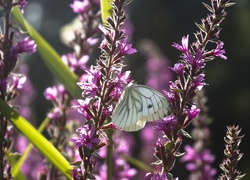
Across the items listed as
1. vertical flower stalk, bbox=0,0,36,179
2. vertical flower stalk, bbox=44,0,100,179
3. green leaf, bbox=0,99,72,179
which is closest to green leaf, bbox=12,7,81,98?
vertical flower stalk, bbox=44,0,100,179

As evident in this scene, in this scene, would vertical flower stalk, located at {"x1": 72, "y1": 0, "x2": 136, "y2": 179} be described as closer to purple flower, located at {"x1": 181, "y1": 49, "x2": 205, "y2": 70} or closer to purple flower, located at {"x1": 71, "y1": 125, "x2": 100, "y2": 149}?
purple flower, located at {"x1": 71, "y1": 125, "x2": 100, "y2": 149}

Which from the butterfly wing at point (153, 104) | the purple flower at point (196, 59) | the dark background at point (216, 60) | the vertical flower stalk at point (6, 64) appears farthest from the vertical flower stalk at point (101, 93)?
the dark background at point (216, 60)

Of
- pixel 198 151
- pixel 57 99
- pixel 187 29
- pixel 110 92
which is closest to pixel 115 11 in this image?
pixel 110 92

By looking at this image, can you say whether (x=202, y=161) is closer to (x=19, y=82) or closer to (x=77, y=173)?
(x=19, y=82)

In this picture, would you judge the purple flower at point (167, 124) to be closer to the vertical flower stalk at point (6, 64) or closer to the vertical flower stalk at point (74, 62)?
the vertical flower stalk at point (6, 64)

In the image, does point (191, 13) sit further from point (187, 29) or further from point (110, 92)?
point (110, 92)

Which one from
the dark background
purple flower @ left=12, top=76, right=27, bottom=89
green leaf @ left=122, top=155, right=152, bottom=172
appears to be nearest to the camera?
purple flower @ left=12, top=76, right=27, bottom=89
